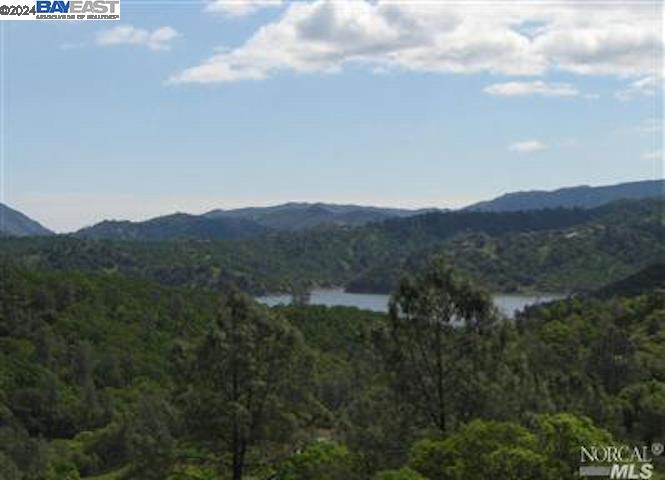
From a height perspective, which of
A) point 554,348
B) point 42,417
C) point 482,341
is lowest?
point 42,417

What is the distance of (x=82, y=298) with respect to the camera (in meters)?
197

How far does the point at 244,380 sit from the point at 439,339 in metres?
9.77

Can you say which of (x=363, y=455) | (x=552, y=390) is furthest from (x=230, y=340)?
(x=552, y=390)

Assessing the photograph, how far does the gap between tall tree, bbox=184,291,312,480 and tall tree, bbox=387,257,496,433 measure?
6.50 meters

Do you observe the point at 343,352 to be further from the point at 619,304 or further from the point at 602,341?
the point at 602,341

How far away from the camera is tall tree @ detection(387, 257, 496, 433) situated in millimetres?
35719

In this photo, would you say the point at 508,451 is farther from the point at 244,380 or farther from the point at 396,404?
the point at 244,380

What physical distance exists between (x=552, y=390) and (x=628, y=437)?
6.17 m

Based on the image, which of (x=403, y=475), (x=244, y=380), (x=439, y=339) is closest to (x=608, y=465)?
(x=403, y=475)

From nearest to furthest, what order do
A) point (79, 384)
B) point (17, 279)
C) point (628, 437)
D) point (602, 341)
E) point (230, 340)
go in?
point (230, 340), point (628, 437), point (602, 341), point (79, 384), point (17, 279)

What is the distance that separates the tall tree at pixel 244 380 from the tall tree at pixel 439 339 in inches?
256

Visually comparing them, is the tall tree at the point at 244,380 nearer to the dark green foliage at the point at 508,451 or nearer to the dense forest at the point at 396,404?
the dense forest at the point at 396,404

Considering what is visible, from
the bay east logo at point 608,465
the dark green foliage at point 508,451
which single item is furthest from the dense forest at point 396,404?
the bay east logo at point 608,465

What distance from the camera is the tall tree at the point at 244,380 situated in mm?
39281
